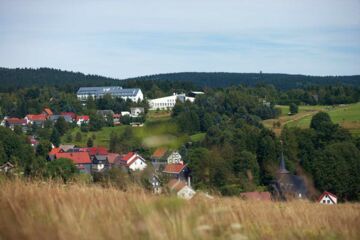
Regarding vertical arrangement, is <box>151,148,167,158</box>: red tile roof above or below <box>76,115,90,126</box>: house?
above

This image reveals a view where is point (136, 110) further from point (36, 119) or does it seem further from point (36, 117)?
point (36, 117)

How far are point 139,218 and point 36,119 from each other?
6849cm

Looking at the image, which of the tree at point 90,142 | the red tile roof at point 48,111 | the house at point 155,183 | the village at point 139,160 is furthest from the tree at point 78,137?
the house at point 155,183

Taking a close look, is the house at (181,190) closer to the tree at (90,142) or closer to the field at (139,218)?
the field at (139,218)

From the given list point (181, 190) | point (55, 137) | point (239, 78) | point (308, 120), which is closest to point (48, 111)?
point (55, 137)

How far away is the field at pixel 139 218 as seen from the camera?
3973 mm

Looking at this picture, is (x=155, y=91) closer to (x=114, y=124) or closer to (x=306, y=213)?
(x=114, y=124)

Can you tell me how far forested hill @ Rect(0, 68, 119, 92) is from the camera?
13638 centimetres

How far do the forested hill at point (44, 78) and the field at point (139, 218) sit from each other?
125650 mm

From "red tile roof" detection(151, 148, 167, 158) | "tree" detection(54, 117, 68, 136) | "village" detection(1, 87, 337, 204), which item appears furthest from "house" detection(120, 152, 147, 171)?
"tree" detection(54, 117, 68, 136)

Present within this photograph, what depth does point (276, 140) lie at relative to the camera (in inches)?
1581

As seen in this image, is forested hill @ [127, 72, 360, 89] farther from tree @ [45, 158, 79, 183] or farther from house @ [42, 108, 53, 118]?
tree @ [45, 158, 79, 183]

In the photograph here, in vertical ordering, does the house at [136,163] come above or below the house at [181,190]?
below

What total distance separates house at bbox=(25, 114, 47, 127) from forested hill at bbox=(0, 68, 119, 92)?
186 feet
